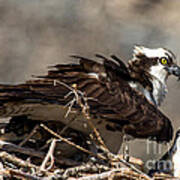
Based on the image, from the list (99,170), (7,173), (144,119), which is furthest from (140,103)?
(7,173)

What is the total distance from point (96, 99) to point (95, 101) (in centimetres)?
10

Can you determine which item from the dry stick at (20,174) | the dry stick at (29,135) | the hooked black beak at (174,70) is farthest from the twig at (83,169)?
the hooked black beak at (174,70)

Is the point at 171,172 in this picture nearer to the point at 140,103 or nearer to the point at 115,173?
the point at 140,103

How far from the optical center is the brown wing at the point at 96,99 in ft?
12.1

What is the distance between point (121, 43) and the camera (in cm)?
706

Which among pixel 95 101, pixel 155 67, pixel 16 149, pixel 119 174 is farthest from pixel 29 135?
pixel 155 67

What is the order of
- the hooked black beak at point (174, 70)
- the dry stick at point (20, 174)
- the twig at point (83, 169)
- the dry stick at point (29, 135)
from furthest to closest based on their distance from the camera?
the hooked black beak at point (174, 70) → the dry stick at point (29, 135) → the twig at point (83, 169) → the dry stick at point (20, 174)

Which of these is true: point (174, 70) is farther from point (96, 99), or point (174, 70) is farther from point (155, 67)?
point (96, 99)

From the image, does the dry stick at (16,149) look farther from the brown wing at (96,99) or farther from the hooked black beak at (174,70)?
the hooked black beak at (174,70)

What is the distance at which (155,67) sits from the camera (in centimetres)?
480

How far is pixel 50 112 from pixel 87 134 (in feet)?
1.41

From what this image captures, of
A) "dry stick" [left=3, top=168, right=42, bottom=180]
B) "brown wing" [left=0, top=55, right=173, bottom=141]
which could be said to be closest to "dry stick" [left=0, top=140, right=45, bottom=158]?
"brown wing" [left=0, top=55, right=173, bottom=141]

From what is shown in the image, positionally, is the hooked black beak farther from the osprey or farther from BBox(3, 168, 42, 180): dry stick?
BBox(3, 168, 42, 180): dry stick

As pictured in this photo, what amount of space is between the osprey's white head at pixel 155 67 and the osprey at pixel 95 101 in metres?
0.25
